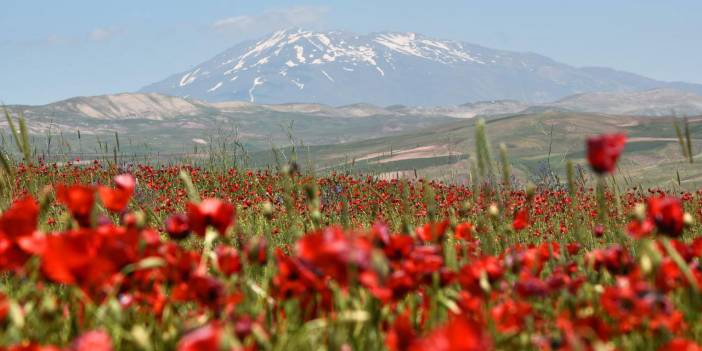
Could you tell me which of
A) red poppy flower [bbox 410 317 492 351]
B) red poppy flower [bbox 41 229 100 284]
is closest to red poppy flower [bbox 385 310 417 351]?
red poppy flower [bbox 410 317 492 351]

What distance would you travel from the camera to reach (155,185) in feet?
29.8

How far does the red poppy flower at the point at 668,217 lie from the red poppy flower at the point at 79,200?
4.30ft

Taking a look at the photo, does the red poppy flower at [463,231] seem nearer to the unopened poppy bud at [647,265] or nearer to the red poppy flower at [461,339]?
the unopened poppy bud at [647,265]

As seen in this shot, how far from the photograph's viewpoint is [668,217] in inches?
69.0

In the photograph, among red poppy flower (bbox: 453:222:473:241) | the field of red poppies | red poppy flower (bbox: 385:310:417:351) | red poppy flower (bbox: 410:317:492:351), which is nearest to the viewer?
red poppy flower (bbox: 410:317:492:351)

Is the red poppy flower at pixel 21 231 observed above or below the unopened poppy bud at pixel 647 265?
above

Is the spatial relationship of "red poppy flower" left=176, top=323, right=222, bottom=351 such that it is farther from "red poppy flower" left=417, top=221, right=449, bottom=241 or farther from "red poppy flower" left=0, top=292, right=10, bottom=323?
"red poppy flower" left=417, top=221, right=449, bottom=241

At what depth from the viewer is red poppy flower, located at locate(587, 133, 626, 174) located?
1538 millimetres

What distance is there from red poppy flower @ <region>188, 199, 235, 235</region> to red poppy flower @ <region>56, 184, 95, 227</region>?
0.76 ft

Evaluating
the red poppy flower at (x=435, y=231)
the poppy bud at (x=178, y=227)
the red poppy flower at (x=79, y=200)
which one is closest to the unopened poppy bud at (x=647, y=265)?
the red poppy flower at (x=435, y=231)

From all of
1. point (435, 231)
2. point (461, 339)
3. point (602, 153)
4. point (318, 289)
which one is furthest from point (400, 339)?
point (435, 231)

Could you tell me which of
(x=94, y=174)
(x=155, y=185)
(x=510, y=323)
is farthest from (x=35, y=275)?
(x=94, y=174)

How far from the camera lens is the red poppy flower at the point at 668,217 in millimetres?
1744

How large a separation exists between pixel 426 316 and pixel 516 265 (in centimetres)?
27
